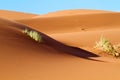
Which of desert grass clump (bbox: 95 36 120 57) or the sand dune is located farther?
the sand dune

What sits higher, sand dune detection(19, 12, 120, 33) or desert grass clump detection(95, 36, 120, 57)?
sand dune detection(19, 12, 120, 33)

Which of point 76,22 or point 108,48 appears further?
point 76,22

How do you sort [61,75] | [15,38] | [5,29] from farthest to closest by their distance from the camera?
[5,29]
[15,38]
[61,75]

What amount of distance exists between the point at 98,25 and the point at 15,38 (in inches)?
1231

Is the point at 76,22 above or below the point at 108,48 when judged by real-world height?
above

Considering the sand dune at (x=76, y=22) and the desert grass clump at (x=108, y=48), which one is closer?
the desert grass clump at (x=108, y=48)

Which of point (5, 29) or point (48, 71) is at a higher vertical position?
point (5, 29)

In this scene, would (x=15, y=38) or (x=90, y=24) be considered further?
(x=90, y=24)

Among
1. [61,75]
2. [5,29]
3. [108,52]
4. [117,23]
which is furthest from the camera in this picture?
[117,23]

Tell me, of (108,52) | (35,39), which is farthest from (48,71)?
(108,52)

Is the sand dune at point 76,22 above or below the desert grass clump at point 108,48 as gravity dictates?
above

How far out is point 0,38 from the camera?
13906 millimetres

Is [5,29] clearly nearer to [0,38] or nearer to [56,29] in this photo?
[0,38]

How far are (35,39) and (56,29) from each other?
27.7 m
